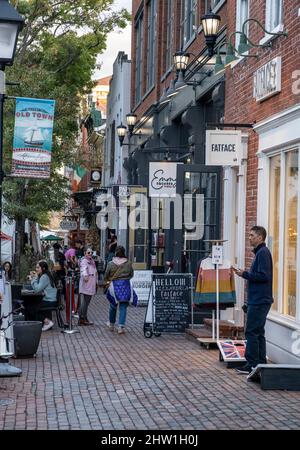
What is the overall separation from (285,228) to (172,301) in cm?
387

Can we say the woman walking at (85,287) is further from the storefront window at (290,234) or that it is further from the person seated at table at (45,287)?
the storefront window at (290,234)

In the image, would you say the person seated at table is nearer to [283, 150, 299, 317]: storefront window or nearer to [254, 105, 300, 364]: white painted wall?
[254, 105, 300, 364]: white painted wall

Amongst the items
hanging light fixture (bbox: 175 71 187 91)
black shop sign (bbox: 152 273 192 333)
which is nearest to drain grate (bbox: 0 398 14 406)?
black shop sign (bbox: 152 273 192 333)

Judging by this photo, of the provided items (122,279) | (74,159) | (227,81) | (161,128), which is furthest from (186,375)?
(161,128)

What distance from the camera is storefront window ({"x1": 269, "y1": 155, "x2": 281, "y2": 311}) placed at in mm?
12125

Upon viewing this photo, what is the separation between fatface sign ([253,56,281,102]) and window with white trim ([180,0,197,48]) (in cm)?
822

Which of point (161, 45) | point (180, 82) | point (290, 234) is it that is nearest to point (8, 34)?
point (290, 234)

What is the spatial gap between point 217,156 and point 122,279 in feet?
12.3

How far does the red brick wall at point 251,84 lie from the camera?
445 inches

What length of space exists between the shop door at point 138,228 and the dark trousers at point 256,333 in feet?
52.8

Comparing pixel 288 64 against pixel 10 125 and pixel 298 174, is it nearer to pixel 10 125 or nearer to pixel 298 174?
pixel 298 174

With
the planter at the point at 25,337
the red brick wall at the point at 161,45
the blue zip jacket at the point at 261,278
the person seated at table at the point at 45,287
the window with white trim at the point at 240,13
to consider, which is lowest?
the planter at the point at 25,337

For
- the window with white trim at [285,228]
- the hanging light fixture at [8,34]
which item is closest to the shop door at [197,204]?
the window with white trim at [285,228]

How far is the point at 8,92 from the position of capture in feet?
72.0
